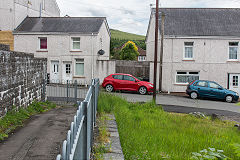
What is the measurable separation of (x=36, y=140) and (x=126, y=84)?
619 inches

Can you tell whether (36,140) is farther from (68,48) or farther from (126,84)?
(68,48)

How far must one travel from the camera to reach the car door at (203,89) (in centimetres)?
2123

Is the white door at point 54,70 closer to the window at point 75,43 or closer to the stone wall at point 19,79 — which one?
the window at point 75,43

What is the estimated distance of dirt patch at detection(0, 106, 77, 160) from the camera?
580cm

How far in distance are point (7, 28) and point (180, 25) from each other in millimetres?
18758

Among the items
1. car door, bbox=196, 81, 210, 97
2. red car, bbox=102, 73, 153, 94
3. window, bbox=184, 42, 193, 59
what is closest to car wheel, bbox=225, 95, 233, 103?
car door, bbox=196, 81, 210, 97

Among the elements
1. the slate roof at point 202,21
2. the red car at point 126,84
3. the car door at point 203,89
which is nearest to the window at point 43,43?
the red car at point 126,84

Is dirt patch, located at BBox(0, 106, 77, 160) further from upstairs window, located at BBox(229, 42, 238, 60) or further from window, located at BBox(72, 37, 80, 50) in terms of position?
upstairs window, located at BBox(229, 42, 238, 60)

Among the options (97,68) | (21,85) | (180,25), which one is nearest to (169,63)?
(180,25)

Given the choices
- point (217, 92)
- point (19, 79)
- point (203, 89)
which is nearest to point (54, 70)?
point (203, 89)

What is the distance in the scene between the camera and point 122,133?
6398 mm

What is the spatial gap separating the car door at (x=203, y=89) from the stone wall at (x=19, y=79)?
12713mm

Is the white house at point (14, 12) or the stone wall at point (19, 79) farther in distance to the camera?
the white house at point (14, 12)

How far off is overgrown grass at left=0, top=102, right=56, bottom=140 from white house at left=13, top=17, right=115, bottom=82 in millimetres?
14557
